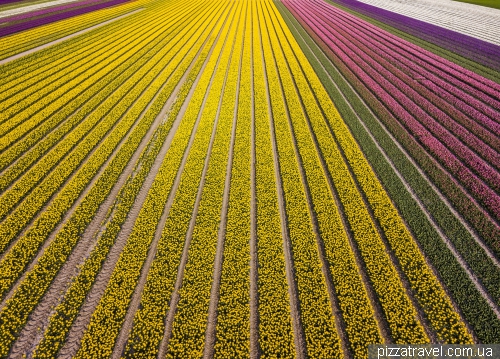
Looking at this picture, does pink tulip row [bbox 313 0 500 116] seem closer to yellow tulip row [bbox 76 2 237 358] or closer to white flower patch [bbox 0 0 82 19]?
yellow tulip row [bbox 76 2 237 358]

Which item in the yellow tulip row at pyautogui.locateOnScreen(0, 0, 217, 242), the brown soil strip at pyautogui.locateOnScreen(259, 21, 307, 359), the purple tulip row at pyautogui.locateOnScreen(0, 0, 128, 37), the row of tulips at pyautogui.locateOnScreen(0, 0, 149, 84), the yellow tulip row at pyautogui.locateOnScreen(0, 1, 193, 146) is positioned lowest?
the brown soil strip at pyautogui.locateOnScreen(259, 21, 307, 359)

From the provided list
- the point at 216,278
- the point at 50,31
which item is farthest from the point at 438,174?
the point at 50,31

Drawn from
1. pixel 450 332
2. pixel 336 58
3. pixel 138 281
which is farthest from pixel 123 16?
pixel 450 332

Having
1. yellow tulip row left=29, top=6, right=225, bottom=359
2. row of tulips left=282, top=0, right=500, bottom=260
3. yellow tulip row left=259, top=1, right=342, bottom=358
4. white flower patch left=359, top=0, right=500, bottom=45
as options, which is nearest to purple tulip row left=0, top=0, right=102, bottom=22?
yellow tulip row left=29, top=6, right=225, bottom=359

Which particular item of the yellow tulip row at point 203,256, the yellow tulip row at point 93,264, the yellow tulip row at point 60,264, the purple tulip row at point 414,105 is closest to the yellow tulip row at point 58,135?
the yellow tulip row at point 60,264

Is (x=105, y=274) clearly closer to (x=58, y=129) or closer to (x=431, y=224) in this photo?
(x=58, y=129)

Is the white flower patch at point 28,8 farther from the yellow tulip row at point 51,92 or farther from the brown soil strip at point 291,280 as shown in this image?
the brown soil strip at point 291,280
